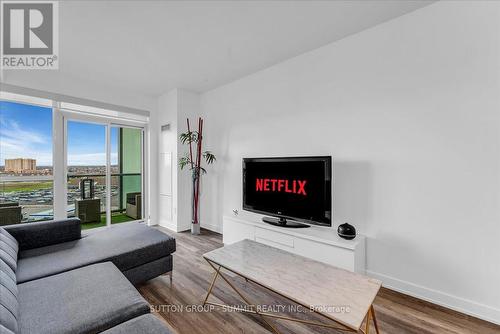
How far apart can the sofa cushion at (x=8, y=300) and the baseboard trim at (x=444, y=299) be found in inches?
105

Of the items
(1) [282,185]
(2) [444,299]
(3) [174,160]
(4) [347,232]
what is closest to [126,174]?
(3) [174,160]

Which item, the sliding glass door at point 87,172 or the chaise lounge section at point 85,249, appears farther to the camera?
the sliding glass door at point 87,172

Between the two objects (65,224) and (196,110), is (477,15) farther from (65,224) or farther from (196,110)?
(65,224)

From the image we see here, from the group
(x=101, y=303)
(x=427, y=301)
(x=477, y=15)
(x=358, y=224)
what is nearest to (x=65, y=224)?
(x=101, y=303)

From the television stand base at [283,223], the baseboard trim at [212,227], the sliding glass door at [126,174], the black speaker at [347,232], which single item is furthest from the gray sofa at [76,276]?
the sliding glass door at [126,174]

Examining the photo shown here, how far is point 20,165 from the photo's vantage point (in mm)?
3168

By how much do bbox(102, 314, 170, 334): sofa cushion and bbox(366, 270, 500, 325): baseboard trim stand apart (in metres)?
2.09

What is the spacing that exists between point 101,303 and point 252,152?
2503 millimetres

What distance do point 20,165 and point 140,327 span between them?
3.63 m

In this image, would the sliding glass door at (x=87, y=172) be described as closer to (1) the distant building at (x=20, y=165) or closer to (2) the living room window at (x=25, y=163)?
(2) the living room window at (x=25, y=163)

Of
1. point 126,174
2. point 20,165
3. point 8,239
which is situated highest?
point 20,165

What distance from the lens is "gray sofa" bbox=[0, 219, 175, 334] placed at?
3.53ft

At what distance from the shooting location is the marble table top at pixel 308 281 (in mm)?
1158

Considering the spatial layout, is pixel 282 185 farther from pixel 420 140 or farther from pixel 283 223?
pixel 420 140
